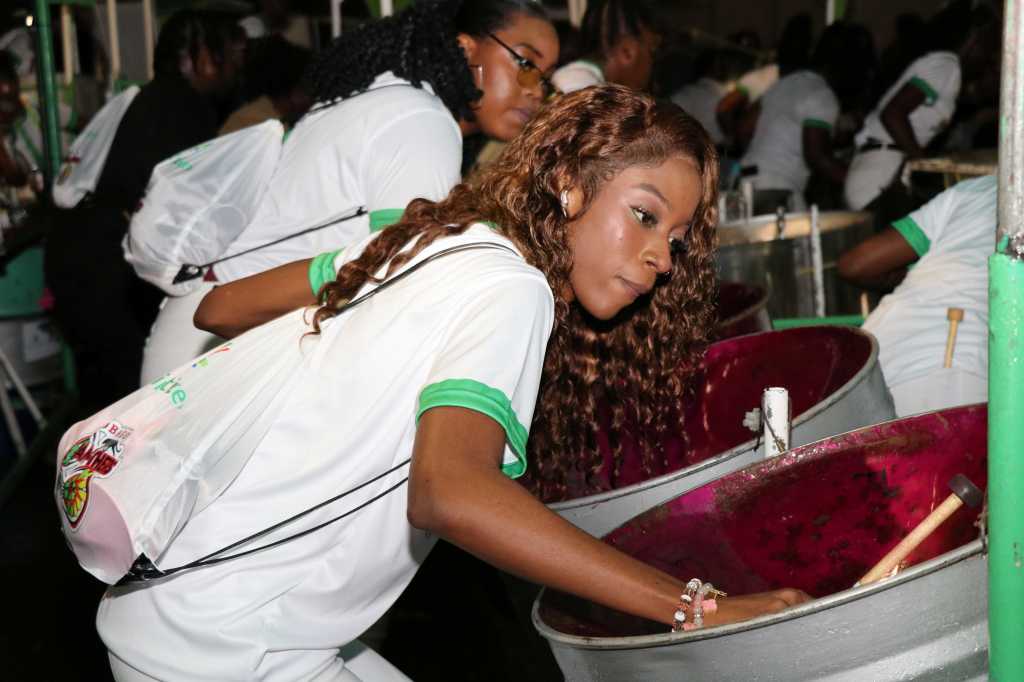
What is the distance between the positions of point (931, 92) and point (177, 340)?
3.40m

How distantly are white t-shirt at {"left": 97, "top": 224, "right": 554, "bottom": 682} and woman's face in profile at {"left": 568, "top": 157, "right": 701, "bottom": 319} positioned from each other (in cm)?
9

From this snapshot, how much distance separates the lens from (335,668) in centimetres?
114

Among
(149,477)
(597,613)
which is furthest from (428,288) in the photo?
(597,613)

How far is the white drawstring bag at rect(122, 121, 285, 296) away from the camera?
1.85m

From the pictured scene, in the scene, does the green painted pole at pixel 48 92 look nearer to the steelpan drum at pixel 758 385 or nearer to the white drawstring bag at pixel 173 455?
the steelpan drum at pixel 758 385

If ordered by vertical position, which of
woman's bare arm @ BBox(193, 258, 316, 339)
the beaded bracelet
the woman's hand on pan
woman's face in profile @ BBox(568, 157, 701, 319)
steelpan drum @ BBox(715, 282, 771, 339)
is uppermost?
woman's face in profile @ BBox(568, 157, 701, 319)

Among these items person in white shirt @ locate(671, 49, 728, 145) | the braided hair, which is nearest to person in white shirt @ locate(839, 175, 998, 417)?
the braided hair

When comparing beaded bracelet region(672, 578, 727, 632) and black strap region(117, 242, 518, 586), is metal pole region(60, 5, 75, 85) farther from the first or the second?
beaded bracelet region(672, 578, 727, 632)

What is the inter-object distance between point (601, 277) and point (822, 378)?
75 cm

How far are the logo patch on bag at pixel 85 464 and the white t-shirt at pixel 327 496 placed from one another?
0.28ft

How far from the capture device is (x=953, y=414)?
4.57ft

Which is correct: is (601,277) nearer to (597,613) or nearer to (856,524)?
(597,613)

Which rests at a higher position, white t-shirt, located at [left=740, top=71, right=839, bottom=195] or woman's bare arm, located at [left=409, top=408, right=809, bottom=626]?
woman's bare arm, located at [left=409, top=408, right=809, bottom=626]

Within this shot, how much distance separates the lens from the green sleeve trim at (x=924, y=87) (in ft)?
14.5
